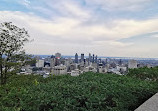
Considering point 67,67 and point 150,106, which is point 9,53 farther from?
point 67,67

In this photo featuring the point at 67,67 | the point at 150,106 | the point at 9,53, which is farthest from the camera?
the point at 67,67

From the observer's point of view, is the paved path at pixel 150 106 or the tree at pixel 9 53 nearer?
the paved path at pixel 150 106

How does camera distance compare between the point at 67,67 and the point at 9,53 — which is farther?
the point at 67,67

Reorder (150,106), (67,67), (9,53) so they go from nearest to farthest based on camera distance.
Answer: (150,106), (9,53), (67,67)

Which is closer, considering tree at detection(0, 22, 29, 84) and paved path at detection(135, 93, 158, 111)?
paved path at detection(135, 93, 158, 111)

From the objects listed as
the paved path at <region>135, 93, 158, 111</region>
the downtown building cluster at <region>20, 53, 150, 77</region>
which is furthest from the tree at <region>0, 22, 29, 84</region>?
the paved path at <region>135, 93, 158, 111</region>

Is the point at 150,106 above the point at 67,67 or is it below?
above

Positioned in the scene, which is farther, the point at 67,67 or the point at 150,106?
the point at 67,67

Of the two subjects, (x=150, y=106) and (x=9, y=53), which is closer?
(x=150, y=106)

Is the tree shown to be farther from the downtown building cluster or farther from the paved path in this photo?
the paved path

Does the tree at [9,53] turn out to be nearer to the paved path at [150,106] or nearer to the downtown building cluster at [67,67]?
the downtown building cluster at [67,67]

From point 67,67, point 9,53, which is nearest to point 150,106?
point 9,53

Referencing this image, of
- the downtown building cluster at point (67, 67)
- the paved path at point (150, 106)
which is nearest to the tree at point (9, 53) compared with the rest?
the downtown building cluster at point (67, 67)
